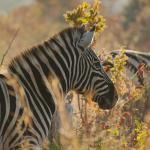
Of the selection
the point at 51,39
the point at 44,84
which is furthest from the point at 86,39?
the point at 44,84

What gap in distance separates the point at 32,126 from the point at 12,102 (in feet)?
0.94

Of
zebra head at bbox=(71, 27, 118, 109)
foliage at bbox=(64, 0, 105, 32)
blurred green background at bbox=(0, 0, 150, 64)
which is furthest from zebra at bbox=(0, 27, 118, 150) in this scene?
blurred green background at bbox=(0, 0, 150, 64)

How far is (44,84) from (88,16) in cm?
245

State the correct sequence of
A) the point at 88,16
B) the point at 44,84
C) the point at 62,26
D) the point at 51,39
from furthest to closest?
the point at 62,26 < the point at 88,16 < the point at 51,39 < the point at 44,84

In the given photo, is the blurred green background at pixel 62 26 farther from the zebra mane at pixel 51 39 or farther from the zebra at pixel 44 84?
the zebra mane at pixel 51 39

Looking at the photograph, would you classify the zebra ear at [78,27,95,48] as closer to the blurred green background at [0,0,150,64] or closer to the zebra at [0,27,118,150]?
the zebra at [0,27,118,150]

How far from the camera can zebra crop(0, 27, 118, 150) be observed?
18.4ft

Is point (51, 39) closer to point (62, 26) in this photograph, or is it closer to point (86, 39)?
point (86, 39)

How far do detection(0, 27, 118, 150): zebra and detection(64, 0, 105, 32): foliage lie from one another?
1665mm

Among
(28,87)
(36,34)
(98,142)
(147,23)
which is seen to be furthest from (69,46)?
(36,34)

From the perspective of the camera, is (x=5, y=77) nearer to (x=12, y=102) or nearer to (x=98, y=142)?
(x=12, y=102)

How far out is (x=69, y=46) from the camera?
20.9 ft

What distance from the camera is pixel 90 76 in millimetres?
6551

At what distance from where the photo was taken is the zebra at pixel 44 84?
5602 mm
